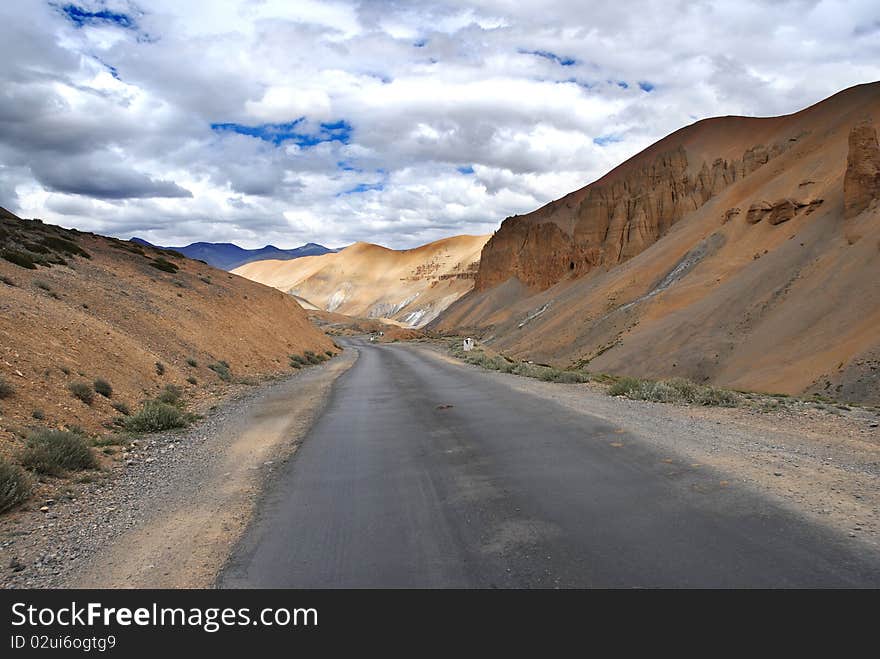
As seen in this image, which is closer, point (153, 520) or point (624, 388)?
point (153, 520)

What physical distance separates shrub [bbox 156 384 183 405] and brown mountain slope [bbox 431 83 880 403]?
18.3 m

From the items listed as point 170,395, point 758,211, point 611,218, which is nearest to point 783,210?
point 758,211

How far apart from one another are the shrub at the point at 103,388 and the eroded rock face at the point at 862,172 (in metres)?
29.9

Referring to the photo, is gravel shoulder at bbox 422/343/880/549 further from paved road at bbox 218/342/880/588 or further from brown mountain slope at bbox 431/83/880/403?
brown mountain slope at bbox 431/83/880/403

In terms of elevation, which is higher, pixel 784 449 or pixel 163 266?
pixel 163 266

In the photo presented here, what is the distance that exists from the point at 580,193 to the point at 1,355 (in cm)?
8810

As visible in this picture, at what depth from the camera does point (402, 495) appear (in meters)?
6.63

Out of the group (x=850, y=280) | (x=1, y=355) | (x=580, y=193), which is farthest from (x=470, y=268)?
(x=1, y=355)

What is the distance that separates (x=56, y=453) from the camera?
26.4 ft

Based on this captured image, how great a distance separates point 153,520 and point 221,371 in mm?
16975

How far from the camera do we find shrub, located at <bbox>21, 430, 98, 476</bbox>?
25.6 ft

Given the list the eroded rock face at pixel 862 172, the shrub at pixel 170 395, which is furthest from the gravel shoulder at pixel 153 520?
the eroded rock face at pixel 862 172

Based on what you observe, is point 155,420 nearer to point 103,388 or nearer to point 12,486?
point 103,388
